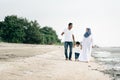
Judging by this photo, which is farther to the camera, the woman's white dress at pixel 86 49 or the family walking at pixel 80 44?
the woman's white dress at pixel 86 49

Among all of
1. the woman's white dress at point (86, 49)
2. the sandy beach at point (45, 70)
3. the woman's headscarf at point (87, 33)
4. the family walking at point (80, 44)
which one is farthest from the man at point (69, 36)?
the sandy beach at point (45, 70)

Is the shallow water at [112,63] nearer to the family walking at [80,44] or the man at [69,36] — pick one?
the family walking at [80,44]

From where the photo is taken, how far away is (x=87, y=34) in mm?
16484

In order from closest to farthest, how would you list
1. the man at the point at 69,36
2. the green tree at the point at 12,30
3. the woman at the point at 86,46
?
the man at the point at 69,36 < the woman at the point at 86,46 < the green tree at the point at 12,30

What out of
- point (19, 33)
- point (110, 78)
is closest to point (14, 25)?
point (19, 33)

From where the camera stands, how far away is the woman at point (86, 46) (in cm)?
A: 1650

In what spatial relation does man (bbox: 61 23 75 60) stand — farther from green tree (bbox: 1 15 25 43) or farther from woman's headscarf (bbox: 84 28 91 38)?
green tree (bbox: 1 15 25 43)

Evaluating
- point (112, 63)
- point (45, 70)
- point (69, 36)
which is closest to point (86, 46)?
point (69, 36)

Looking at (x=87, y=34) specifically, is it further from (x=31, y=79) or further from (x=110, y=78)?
(x=31, y=79)

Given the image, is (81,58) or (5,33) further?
(5,33)

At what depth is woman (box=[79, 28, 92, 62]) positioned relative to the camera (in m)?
16.5

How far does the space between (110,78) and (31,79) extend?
2.99 metres

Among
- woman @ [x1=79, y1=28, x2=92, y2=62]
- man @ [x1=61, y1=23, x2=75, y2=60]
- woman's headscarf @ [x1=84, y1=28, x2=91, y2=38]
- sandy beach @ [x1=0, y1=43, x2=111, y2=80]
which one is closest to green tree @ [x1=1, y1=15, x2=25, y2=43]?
woman @ [x1=79, y1=28, x2=92, y2=62]

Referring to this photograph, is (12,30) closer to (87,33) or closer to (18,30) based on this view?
(18,30)
